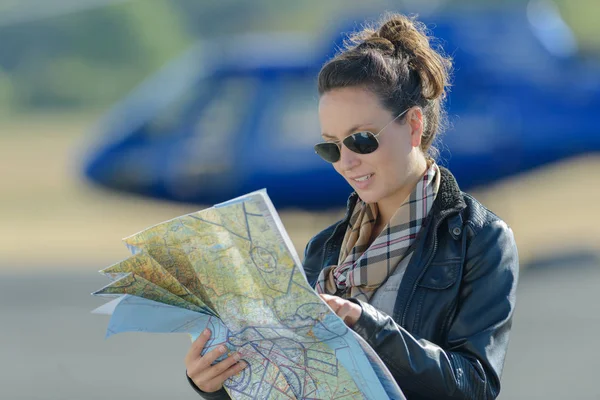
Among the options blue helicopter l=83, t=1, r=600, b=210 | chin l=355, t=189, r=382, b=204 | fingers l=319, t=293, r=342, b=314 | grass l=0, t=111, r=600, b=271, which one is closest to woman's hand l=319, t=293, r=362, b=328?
fingers l=319, t=293, r=342, b=314

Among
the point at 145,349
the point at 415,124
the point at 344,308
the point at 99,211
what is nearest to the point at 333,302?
the point at 344,308

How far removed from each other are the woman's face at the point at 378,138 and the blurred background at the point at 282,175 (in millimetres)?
3359

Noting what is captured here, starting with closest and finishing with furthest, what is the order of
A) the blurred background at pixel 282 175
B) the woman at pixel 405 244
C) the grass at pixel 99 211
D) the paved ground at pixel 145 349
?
the woman at pixel 405 244 < the paved ground at pixel 145 349 < the blurred background at pixel 282 175 < the grass at pixel 99 211

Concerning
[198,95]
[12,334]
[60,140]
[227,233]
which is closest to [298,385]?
[227,233]

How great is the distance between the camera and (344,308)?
73.7 inches

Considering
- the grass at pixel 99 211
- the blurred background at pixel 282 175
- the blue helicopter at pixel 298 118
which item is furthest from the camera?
the grass at pixel 99 211

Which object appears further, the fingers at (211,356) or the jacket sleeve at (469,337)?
the fingers at (211,356)

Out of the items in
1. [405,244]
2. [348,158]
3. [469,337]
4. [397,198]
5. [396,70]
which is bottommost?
[469,337]

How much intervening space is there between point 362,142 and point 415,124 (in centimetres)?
18

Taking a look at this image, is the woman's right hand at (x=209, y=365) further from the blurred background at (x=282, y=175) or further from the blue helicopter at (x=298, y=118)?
the blue helicopter at (x=298, y=118)

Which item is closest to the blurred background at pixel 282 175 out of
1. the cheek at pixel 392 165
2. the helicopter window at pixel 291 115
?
the helicopter window at pixel 291 115

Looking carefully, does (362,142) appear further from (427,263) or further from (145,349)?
(145,349)

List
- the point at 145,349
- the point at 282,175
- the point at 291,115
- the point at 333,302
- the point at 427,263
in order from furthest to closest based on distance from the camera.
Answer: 1. the point at 291,115
2. the point at 282,175
3. the point at 145,349
4. the point at 427,263
5. the point at 333,302

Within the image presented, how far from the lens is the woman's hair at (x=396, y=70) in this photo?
7.27 feet
